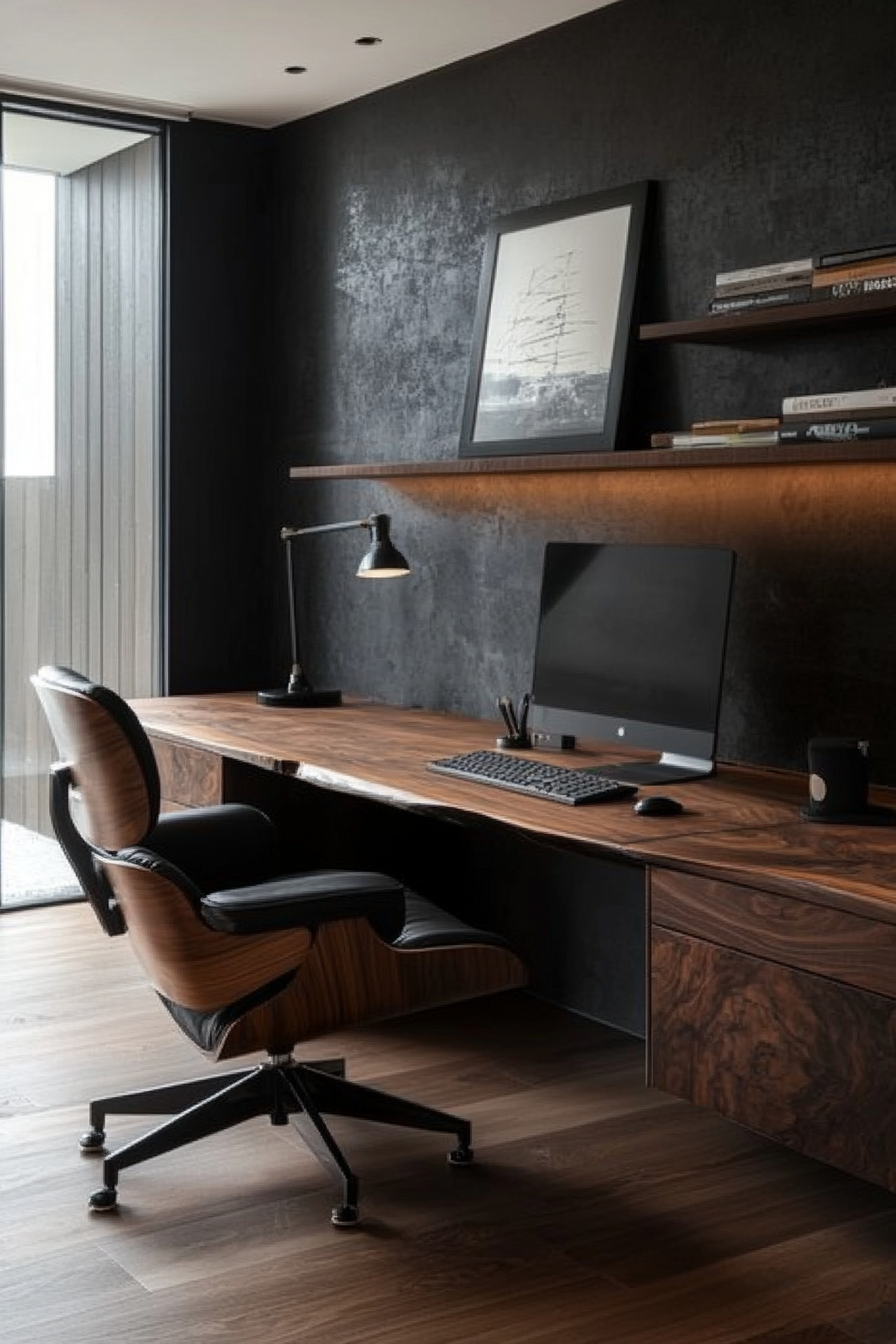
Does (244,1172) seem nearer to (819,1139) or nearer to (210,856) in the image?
(210,856)

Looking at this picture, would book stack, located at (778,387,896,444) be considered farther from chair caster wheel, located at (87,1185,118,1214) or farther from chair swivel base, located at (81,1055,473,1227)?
chair caster wheel, located at (87,1185,118,1214)

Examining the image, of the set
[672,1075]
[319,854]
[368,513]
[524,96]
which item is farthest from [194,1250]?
[524,96]

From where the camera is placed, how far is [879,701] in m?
3.22

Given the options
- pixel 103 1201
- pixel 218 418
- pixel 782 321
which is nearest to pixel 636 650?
pixel 782 321

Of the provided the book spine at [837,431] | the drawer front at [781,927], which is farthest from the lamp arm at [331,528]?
the drawer front at [781,927]

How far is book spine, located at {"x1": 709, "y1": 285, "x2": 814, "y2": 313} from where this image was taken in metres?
3.14

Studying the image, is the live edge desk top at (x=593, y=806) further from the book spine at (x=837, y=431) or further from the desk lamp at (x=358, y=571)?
the book spine at (x=837, y=431)

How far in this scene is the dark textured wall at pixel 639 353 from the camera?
10.7 ft

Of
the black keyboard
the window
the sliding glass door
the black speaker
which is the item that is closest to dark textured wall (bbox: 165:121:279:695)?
the sliding glass door

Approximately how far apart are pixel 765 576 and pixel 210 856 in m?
1.26

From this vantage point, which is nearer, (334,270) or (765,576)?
(765,576)

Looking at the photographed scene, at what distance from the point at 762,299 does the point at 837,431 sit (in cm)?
39

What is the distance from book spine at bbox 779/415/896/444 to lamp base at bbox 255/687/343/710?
180 cm

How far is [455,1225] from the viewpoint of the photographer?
2857 mm
